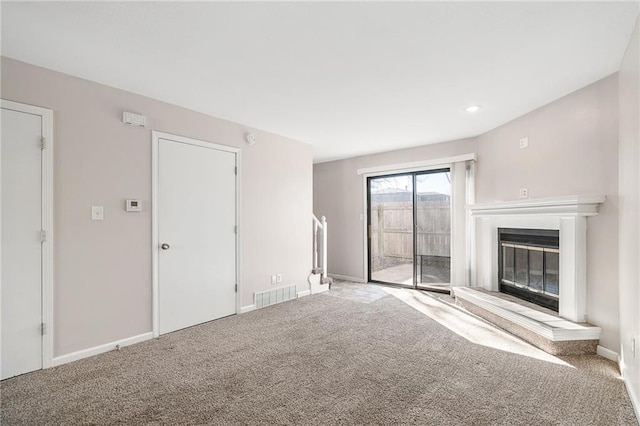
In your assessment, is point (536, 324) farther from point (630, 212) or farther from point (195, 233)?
point (195, 233)

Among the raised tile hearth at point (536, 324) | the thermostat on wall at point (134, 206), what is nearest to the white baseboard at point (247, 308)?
the thermostat on wall at point (134, 206)

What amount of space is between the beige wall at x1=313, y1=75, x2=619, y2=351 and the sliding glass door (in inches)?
21.6

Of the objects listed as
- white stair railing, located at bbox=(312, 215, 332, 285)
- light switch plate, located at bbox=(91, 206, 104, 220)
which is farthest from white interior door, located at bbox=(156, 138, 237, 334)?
white stair railing, located at bbox=(312, 215, 332, 285)

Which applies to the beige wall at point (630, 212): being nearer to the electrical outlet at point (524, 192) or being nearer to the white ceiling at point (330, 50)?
the white ceiling at point (330, 50)

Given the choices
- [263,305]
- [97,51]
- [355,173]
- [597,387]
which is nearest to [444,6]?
[97,51]

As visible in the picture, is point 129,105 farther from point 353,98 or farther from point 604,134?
point 604,134

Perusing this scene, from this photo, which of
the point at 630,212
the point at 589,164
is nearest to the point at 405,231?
the point at 589,164

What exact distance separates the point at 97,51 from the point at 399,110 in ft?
9.20

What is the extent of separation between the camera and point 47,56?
2342 millimetres

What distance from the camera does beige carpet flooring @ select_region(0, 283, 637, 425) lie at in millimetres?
1900

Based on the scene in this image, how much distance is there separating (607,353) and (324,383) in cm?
240

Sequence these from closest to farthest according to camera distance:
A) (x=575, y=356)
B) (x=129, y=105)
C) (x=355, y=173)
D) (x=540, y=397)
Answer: (x=540, y=397) → (x=575, y=356) → (x=129, y=105) → (x=355, y=173)

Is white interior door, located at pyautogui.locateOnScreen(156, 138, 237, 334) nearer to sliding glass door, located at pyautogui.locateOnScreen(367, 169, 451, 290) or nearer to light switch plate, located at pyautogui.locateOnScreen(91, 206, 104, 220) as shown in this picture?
light switch plate, located at pyautogui.locateOnScreen(91, 206, 104, 220)

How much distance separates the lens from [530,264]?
3652 millimetres
